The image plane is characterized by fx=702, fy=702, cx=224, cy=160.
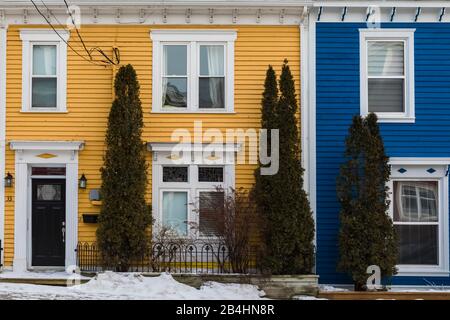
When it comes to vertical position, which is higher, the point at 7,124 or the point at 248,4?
the point at 248,4

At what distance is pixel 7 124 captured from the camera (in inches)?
643

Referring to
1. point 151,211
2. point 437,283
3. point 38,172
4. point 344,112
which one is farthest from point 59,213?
point 437,283

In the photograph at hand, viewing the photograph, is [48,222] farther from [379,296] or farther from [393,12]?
[393,12]

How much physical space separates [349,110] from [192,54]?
390 centimetres

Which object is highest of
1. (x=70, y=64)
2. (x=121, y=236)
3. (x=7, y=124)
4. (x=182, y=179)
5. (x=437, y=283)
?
(x=70, y=64)

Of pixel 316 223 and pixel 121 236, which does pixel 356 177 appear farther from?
pixel 121 236

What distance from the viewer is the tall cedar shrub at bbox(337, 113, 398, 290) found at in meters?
15.1

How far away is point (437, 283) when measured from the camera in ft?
53.1

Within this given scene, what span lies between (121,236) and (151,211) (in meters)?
0.97

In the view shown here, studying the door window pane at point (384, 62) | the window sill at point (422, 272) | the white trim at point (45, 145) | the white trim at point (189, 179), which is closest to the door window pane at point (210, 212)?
the white trim at point (189, 179)

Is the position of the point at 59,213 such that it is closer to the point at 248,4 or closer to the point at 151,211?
the point at 151,211

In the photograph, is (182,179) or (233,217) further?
(182,179)

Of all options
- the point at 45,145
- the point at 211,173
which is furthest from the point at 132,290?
the point at 45,145

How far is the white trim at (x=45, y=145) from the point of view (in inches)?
635
